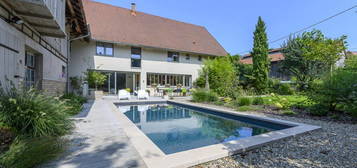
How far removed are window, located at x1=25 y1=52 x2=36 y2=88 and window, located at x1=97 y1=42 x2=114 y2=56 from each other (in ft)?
26.0

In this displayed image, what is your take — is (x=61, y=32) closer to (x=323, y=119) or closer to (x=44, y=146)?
(x=44, y=146)

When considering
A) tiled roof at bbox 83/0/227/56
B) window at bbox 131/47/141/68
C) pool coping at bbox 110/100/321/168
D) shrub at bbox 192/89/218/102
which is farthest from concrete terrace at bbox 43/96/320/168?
window at bbox 131/47/141/68

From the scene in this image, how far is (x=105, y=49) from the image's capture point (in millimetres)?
14062

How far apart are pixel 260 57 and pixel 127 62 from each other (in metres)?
13.1

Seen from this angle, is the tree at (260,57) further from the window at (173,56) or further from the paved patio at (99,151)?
the paved patio at (99,151)

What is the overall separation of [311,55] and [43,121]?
17725 millimetres

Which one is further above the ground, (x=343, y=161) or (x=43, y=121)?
(x=43, y=121)

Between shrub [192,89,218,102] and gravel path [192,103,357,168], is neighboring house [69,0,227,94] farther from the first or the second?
gravel path [192,103,357,168]

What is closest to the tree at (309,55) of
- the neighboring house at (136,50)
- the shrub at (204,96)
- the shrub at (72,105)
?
the shrub at (204,96)

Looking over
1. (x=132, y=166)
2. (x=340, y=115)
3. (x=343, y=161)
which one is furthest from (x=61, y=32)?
(x=340, y=115)

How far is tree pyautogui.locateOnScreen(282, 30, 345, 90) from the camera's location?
12711 mm

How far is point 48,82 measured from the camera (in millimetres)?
7039

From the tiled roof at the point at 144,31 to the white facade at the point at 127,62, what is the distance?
82 centimetres

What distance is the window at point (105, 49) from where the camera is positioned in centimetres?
→ 1384
